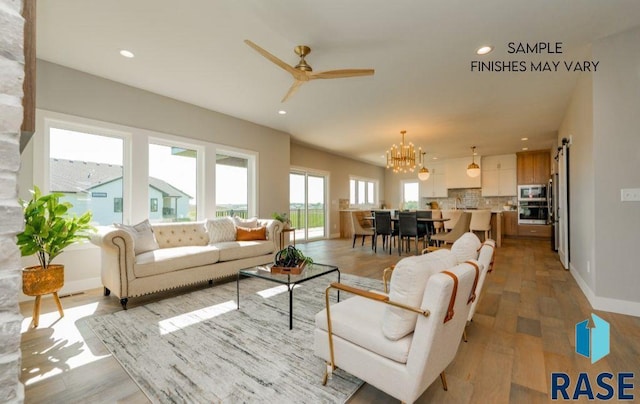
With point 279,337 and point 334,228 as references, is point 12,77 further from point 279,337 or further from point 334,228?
point 334,228

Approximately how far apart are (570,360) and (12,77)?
324cm

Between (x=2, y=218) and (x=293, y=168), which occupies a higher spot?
(x=293, y=168)

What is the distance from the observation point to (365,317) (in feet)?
5.39

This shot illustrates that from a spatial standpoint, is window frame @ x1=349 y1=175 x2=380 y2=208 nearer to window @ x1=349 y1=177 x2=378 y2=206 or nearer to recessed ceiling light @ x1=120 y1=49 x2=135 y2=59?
window @ x1=349 y1=177 x2=378 y2=206

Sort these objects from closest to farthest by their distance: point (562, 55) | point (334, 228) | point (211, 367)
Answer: point (211, 367), point (562, 55), point (334, 228)

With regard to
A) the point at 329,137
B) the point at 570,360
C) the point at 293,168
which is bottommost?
A: the point at 570,360

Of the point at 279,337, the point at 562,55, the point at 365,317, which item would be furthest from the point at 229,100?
the point at 562,55

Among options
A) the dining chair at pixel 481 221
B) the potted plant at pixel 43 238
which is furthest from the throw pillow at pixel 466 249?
the dining chair at pixel 481 221

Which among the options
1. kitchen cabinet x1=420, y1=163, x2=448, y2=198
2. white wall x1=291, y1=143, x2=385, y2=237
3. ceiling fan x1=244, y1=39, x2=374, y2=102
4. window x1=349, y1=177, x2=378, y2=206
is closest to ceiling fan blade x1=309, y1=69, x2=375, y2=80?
ceiling fan x1=244, y1=39, x2=374, y2=102

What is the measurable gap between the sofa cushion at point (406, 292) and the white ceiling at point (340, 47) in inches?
82.2

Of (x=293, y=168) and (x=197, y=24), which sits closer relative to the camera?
(x=197, y=24)

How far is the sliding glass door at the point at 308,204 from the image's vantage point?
24.9 feet

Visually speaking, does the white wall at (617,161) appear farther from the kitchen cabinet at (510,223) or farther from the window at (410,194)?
the window at (410,194)

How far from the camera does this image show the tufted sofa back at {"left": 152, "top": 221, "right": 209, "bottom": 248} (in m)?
3.77
